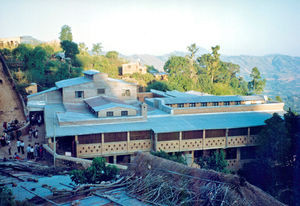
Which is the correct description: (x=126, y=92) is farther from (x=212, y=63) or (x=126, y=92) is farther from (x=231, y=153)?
(x=212, y=63)

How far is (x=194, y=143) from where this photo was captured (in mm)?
23281

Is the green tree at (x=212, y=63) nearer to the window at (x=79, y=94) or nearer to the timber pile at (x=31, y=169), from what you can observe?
the window at (x=79, y=94)

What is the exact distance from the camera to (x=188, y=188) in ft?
37.1

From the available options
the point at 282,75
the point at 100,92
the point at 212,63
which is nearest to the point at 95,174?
the point at 100,92

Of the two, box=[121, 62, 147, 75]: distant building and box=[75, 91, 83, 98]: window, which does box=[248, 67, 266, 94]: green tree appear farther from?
box=[75, 91, 83, 98]: window

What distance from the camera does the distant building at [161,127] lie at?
72.7 ft

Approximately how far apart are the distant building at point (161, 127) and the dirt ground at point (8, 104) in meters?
4.75

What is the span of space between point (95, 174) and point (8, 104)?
24759mm

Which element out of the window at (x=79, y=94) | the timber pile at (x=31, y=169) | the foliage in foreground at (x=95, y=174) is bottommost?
the timber pile at (x=31, y=169)

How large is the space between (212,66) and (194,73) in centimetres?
520

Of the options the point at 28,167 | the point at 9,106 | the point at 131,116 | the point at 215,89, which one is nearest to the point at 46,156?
the point at 28,167

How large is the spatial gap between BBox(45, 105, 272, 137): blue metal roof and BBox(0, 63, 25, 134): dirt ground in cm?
719

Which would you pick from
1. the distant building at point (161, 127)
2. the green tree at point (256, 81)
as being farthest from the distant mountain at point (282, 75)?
the distant building at point (161, 127)

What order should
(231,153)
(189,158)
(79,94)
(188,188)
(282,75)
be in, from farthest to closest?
(282,75), (79,94), (231,153), (189,158), (188,188)
